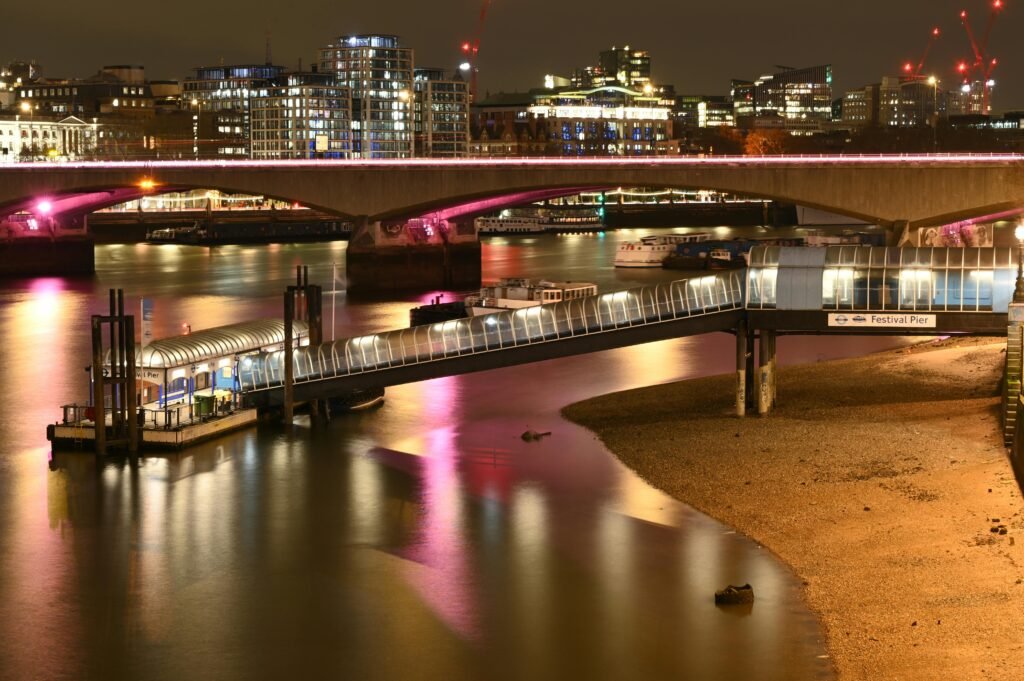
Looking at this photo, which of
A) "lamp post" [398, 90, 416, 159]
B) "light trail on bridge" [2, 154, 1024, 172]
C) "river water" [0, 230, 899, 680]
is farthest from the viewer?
"lamp post" [398, 90, 416, 159]

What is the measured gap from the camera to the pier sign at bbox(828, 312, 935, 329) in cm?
2583

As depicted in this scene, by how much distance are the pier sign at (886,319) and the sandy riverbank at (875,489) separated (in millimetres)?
1441

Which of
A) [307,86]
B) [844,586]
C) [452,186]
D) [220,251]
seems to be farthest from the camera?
[307,86]

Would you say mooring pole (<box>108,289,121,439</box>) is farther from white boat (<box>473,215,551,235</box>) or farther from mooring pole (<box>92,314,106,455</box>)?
white boat (<box>473,215,551,235</box>)

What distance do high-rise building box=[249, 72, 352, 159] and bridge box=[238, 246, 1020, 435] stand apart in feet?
433

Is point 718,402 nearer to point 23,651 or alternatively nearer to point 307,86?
point 23,651

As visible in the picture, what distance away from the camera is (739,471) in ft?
73.5

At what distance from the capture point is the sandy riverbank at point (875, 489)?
49.2ft

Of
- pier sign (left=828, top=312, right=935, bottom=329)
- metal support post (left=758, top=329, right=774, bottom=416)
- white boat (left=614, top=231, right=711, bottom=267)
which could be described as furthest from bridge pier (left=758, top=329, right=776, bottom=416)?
white boat (left=614, top=231, right=711, bottom=267)

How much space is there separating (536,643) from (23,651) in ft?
17.4

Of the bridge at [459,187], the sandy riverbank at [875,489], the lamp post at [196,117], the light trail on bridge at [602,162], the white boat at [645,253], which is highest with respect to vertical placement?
the lamp post at [196,117]

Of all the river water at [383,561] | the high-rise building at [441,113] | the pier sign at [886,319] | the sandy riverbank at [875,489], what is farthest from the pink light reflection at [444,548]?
the high-rise building at [441,113]

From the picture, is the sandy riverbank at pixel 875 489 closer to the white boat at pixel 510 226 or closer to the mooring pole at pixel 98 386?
the mooring pole at pixel 98 386

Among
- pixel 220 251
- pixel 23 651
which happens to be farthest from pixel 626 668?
pixel 220 251
